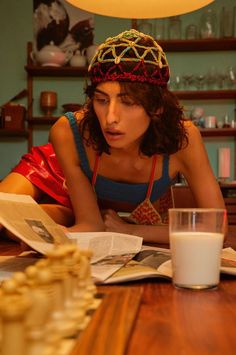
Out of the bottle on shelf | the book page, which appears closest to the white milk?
the book page

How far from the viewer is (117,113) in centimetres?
116

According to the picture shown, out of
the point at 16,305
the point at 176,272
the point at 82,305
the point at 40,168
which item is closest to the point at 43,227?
the point at 176,272

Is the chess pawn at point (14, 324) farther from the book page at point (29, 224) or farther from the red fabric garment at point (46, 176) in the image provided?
the red fabric garment at point (46, 176)

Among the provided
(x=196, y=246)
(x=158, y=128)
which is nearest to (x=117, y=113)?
(x=158, y=128)

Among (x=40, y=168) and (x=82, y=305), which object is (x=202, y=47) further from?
(x=82, y=305)

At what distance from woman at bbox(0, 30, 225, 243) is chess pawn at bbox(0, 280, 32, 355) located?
2.90 ft

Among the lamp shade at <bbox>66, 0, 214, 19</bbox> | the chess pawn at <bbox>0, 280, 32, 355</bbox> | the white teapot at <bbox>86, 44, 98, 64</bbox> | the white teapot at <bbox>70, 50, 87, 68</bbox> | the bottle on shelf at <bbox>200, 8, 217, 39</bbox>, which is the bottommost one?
the chess pawn at <bbox>0, 280, 32, 355</bbox>

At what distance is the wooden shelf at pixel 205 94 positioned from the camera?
12.1 ft

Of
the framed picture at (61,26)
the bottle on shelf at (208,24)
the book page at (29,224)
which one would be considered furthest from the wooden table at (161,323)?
the framed picture at (61,26)

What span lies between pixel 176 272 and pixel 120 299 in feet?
0.50

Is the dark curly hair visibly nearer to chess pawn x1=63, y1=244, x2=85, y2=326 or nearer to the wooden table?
the wooden table

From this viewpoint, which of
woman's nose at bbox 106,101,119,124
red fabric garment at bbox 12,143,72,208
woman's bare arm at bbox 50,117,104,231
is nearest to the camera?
woman's nose at bbox 106,101,119,124

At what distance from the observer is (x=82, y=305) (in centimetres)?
46

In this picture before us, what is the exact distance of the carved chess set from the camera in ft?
0.95
